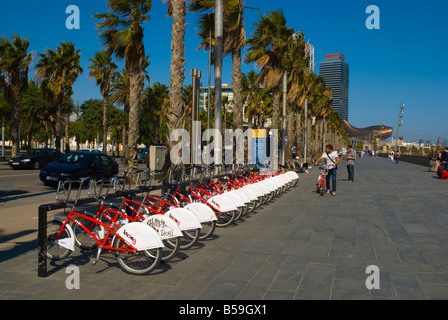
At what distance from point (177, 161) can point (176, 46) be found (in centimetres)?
305

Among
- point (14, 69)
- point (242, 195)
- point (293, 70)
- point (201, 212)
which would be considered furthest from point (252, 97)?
point (201, 212)

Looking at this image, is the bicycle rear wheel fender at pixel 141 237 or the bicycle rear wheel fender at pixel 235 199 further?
the bicycle rear wheel fender at pixel 235 199

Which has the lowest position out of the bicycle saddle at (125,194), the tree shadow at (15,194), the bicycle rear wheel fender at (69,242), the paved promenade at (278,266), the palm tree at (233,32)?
the tree shadow at (15,194)

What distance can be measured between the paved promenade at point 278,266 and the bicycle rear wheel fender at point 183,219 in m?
0.44

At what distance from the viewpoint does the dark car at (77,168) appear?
14.9 m

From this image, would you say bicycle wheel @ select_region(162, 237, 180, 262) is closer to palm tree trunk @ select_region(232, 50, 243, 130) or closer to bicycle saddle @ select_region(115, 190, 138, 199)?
bicycle saddle @ select_region(115, 190, 138, 199)

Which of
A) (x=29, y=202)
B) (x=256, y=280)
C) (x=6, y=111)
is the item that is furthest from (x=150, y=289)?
(x=6, y=111)

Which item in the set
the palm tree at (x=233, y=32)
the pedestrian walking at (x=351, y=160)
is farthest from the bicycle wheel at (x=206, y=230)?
the pedestrian walking at (x=351, y=160)

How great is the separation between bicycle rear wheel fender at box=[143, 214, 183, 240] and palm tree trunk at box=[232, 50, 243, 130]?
497 inches

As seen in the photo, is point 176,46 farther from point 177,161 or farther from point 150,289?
A: point 150,289

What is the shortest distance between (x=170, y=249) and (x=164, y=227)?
1.28ft

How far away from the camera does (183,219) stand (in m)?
5.99

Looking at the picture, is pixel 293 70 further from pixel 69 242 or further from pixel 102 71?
pixel 69 242

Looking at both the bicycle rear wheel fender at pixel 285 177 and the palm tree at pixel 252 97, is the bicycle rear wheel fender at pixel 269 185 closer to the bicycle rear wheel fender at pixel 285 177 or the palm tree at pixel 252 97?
the bicycle rear wheel fender at pixel 285 177
